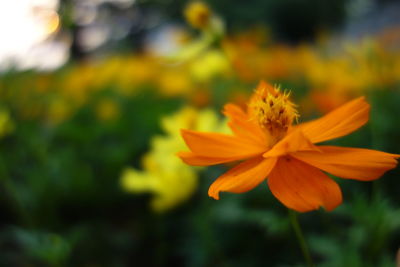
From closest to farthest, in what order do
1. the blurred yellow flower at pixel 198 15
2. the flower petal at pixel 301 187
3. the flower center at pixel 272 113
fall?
the flower petal at pixel 301 187, the flower center at pixel 272 113, the blurred yellow flower at pixel 198 15

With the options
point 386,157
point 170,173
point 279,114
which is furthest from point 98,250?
point 386,157

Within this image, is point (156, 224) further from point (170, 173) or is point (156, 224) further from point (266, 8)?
point (266, 8)

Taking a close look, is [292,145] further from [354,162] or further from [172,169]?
[172,169]

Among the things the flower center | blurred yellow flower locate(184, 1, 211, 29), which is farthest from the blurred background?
the flower center

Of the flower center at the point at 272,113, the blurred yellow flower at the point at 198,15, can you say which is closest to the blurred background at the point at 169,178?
the blurred yellow flower at the point at 198,15

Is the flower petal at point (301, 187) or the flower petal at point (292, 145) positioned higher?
the flower petal at point (292, 145)

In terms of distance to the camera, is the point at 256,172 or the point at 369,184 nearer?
the point at 256,172

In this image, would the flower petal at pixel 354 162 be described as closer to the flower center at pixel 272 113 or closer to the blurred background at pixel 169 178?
the flower center at pixel 272 113

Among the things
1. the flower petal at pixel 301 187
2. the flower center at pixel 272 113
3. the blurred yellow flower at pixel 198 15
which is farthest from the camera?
the blurred yellow flower at pixel 198 15
